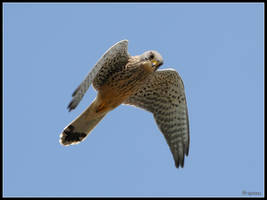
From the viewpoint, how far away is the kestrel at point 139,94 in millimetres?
7445

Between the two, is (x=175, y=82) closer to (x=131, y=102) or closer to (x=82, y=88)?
(x=131, y=102)

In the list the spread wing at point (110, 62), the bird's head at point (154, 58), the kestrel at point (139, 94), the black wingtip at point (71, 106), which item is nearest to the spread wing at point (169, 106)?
the kestrel at point (139, 94)

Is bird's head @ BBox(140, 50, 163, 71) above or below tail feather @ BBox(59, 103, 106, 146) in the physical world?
above

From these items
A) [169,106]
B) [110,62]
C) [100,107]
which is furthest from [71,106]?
[169,106]

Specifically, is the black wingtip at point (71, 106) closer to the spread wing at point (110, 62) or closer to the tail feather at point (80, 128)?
the spread wing at point (110, 62)

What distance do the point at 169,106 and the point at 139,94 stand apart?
1.93 ft

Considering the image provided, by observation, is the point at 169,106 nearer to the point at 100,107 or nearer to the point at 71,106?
the point at 100,107

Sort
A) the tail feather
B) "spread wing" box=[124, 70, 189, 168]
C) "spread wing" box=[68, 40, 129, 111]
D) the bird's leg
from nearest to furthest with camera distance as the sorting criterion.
Result: "spread wing" box=[68, 40, 129, 111]
the bird's leg
the tail feather
"spread wing" box=[124, 70, 189, 168]

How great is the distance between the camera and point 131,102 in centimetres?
843

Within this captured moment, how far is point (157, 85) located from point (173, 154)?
1.25m

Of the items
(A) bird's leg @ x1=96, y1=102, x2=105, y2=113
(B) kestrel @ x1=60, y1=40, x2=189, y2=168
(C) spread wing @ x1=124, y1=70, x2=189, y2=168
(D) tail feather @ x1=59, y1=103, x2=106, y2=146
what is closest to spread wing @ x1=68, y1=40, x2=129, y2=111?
(B) kestrel @ x1=60, y1=40, x2=189, y2=168

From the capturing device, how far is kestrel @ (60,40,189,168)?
→ 7.45 meters

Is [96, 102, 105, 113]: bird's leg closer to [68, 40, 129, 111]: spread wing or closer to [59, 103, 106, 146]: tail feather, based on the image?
[59, 103, 106, 146]: tail feather

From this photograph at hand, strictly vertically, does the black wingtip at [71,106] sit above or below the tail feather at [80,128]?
above
